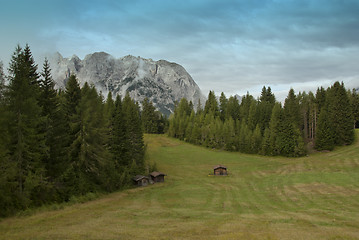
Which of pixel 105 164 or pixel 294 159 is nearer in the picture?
pixel 105 164

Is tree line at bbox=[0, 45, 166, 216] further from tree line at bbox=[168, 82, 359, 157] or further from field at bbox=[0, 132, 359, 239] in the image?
tree line at bbox=[168, 82, 359, 157]

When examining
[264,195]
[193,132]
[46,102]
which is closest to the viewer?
[46,102]

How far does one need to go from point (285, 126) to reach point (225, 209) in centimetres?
6747

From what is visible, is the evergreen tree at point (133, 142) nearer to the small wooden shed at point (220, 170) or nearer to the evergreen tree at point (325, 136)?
the small wooden shed at point (220, 170)

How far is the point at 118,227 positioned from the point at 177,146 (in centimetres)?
8736

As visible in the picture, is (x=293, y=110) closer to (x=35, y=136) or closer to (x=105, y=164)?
(x=105, y=164)

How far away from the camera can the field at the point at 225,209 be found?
21328 mm

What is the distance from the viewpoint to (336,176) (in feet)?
171

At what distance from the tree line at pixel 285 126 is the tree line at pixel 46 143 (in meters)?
58.9

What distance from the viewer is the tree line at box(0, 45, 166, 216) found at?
29953 millimetres

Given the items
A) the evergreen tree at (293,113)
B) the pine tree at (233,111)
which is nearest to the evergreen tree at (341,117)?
the evergreen tree at (293,113)

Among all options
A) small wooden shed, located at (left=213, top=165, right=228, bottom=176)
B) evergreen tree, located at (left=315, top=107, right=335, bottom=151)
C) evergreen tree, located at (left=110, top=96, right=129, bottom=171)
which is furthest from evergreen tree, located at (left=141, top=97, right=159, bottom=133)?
evergreen tree, located at (left=110, top=96, right=129, bottom=171)

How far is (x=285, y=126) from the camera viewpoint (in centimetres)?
9231

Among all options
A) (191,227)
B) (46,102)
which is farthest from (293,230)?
(46,102)
